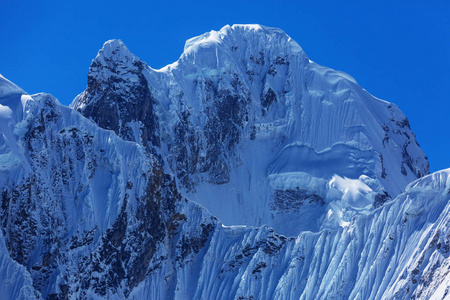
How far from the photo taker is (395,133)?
639 feet

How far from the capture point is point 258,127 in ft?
620

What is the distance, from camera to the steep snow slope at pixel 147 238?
139 metres

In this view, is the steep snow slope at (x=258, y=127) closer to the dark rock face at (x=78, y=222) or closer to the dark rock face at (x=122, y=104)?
the dark rock face at (x=122, y=104)

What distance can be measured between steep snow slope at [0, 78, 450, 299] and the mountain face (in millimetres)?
176

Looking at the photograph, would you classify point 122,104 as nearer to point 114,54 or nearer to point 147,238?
point 114,54

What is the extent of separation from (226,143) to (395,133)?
97.1 ft

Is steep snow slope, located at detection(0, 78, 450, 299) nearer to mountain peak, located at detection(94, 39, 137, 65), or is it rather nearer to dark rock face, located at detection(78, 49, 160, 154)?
dark rock face, located at detection(78, 49, 160, 154)

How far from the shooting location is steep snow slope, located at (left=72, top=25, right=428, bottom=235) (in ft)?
575

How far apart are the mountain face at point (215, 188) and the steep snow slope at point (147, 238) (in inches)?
6.9

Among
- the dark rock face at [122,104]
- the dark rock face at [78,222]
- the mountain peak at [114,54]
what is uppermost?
the mountain peak at [114,54]

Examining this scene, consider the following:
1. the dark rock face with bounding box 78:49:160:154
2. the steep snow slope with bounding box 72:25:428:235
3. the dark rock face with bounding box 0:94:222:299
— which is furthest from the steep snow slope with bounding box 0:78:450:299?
the dark rock face with bounding box 78:49:160:154

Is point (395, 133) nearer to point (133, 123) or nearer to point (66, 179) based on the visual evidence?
point (133, 123)

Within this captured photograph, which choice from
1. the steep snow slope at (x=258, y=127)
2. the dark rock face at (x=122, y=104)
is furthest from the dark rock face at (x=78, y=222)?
the steep snow slope at (x=258, y=127)

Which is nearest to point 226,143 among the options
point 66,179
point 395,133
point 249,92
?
point 249,92
